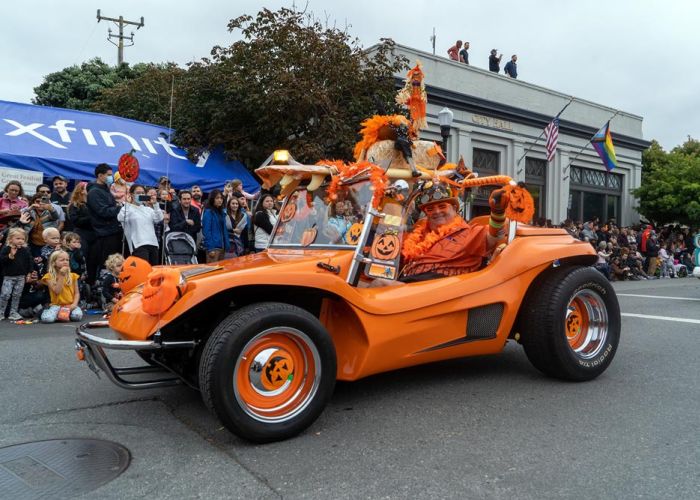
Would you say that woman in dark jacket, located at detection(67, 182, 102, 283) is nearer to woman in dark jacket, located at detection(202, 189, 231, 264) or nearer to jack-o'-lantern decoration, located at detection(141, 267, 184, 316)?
woman in dark jacket, located at detection(202, 189, 231, 264)

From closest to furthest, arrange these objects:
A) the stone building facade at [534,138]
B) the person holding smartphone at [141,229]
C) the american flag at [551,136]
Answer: the person holding smartphone at [141,229] → the american flag at [551,136] → the stone building facade at [534,138]

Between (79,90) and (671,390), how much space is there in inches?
1083

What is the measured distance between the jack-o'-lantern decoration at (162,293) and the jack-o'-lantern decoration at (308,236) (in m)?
1.14

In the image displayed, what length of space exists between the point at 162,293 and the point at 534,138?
21321 millimetres

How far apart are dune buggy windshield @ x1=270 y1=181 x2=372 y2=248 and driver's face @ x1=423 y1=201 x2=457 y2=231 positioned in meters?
0.82

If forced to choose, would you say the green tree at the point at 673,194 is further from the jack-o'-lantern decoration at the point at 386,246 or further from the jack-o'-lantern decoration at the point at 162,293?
the jack-o'-lantern decoration at the point at 162,293

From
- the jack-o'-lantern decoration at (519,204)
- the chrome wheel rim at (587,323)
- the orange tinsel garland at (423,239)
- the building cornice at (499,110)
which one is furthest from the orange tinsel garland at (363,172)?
the building cornice at (499,110)

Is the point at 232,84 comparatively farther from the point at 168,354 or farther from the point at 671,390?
the point at 671,390

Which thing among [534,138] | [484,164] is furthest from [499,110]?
[534,138]

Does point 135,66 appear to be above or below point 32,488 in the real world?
above

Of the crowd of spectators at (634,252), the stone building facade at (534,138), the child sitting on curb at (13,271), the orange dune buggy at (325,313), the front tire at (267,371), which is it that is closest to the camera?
the front tire at (267,371)

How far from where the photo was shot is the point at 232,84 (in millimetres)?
11781

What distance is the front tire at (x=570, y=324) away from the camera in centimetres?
416

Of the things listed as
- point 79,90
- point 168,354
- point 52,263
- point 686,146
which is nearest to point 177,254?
point 52,263
